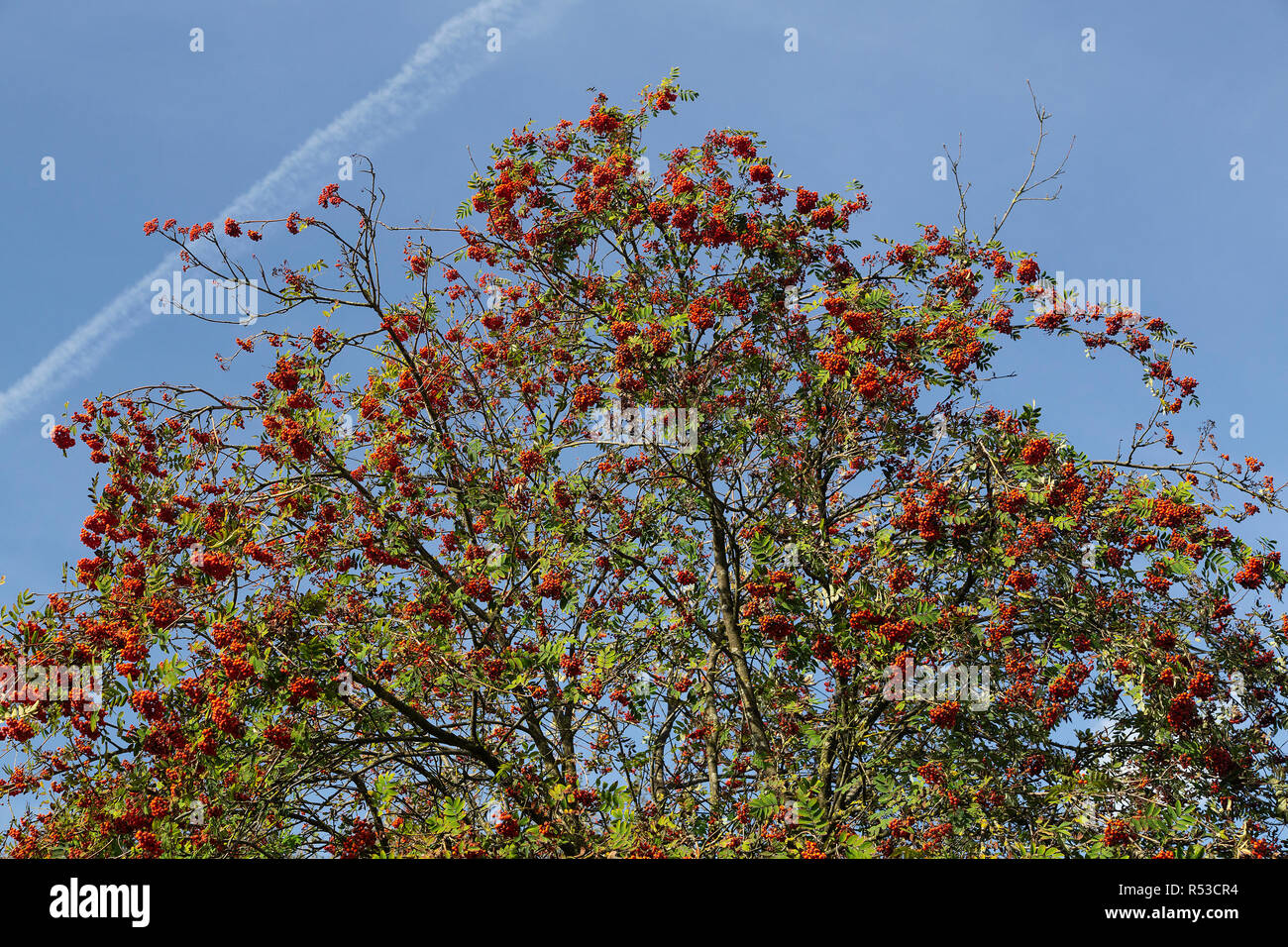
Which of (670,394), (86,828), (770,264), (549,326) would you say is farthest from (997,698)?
(86,828)

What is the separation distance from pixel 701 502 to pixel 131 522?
17.3 ft

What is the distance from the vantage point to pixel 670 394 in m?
9.18

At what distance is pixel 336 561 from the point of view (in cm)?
977

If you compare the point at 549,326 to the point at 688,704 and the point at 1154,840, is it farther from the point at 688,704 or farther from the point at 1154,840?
the point at 1154,840

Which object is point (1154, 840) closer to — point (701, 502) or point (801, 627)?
point (801, 627)

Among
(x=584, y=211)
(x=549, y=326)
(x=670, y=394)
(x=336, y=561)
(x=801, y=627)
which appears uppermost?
(x=584, y=211)

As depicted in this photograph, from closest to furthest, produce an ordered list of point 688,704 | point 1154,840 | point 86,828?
point 1154,840 < point 86,828 < point 688,704
